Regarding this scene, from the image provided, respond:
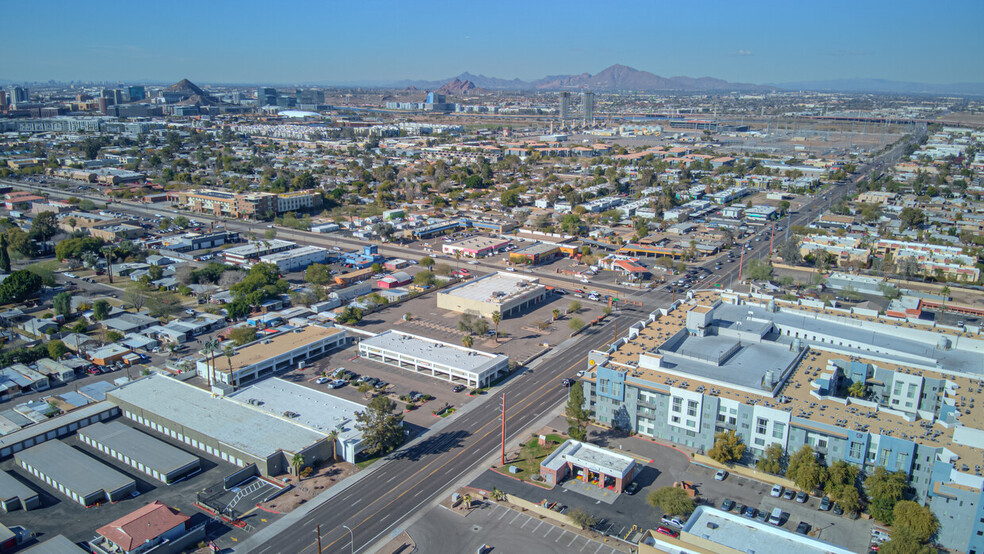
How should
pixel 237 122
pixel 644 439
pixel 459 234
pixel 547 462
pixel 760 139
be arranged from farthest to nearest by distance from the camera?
1. pixel 237 122
2. pixel 760 139
3. pixel 459 234
4. pixel 644 439
5. pixel 547 462

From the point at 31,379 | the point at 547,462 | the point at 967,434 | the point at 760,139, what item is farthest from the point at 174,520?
the point at 760,139

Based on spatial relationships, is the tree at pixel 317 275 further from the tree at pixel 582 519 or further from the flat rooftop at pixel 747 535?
the flat rooftop at pixel 747 535

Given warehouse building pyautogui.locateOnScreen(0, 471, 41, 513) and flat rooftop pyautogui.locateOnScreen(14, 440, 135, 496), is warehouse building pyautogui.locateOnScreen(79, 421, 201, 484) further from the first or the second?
warehouse building pyautogui.locateOnScreen(0, 471, 41, 513)

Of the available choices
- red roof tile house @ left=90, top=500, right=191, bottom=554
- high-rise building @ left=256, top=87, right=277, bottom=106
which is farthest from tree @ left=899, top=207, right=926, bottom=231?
high-rise building @ left=256, top=87, right=277, bottom=106

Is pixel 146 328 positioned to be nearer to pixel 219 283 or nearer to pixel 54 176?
pixel 219 283

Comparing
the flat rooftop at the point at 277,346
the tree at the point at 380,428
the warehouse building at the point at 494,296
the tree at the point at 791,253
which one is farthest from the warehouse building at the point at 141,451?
the tree at the point at 791,253

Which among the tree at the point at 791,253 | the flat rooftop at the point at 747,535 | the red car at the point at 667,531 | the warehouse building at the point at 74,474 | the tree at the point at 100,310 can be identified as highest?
the tree at the point at 791,253
